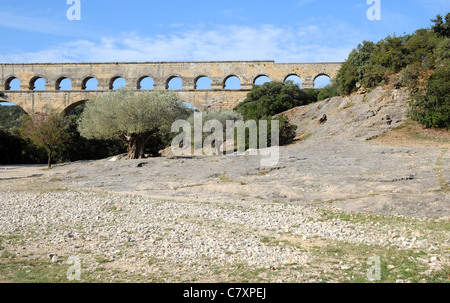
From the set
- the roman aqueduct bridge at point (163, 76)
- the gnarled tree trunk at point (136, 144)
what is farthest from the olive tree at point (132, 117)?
the roman aqueduct bridge at point (163, 76)

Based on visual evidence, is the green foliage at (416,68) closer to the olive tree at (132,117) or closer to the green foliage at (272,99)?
the green foliage at (272,99)

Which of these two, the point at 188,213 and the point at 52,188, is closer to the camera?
the point at 188,213

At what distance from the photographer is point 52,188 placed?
1579 centimetres

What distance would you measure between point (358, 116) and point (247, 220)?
50.8ft

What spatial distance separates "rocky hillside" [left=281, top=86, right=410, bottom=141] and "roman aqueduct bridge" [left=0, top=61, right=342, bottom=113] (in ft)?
34.5

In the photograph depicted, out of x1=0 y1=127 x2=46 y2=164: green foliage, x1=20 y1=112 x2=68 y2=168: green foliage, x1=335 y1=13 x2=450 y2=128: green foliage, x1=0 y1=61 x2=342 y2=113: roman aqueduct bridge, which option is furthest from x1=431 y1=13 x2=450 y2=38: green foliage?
x1=0 y1=127 x2=46 y2=164: green foliage

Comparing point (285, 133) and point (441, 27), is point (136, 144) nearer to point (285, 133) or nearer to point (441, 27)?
point (285, 133)

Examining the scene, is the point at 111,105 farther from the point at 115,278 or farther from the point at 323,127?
the point at 115,278

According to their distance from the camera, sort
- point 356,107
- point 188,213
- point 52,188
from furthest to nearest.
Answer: point 356,107
point 52,188
point 188,213

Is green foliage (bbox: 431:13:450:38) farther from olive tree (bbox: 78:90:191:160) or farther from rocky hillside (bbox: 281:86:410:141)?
olive tree (bbox: 78:90:191:160)

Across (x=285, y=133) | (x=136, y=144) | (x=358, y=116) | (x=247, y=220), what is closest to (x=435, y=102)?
(x=358, y=116)

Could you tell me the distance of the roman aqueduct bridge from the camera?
3766cm

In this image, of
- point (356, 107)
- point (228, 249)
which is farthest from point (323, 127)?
point (228, 249)

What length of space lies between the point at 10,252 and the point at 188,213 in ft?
14.0
